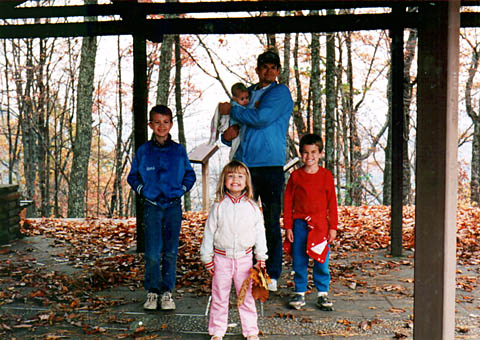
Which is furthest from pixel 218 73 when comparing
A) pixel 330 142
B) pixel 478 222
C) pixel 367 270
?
pixel 367 270

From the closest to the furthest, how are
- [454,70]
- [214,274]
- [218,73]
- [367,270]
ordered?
[454,70] < [214,274] < [367,270] < [218,73]

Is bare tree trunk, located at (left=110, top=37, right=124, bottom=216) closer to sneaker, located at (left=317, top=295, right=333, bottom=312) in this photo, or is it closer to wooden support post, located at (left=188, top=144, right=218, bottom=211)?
wooden support post, located at (left=188, top=144, right=218, bottom=211)

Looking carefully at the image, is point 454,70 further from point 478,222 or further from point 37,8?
point 478,222

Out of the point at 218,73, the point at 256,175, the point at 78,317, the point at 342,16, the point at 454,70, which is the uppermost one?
the point at 218,73

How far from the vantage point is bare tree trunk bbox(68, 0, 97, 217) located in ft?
38.8

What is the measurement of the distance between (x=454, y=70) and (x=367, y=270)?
3359 millimetres

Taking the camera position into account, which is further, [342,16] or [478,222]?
[478,222]

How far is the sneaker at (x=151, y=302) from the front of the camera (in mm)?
4055

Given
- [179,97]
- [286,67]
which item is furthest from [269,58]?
[179,97]

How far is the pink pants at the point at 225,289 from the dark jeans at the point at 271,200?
92cm

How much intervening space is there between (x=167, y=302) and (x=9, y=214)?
400 cm

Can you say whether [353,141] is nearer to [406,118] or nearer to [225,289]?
[406,118]

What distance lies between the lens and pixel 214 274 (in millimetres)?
3316

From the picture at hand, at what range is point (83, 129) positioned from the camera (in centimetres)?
1181
